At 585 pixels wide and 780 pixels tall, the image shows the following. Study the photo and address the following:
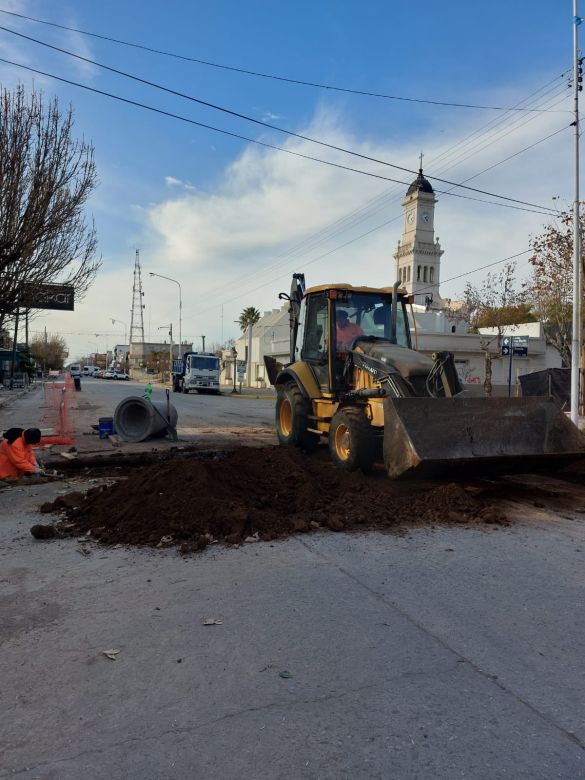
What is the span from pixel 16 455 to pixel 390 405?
5.68 metres

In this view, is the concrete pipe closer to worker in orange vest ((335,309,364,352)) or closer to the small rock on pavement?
worker in orange vest ((335,309,364,352))

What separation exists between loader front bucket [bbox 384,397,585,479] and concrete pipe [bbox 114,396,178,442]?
7.51m

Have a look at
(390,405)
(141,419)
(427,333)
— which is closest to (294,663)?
(390,405)

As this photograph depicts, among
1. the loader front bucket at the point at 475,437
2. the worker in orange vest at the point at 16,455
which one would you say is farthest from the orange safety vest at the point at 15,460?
the loader front bucket at the point at 475,437

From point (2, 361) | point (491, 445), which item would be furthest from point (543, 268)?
point (2, 361)

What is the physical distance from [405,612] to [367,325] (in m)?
6.23

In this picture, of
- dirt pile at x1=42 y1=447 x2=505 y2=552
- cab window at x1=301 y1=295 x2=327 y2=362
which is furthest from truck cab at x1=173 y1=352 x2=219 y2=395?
dirt pile at x1=42 y1=447 x2=505 y2=552

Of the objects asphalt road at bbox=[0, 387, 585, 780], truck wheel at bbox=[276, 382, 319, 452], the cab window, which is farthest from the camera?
truck wheel at bbox=[276, 382, 319, 452]

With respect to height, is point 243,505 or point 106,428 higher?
point 106,428

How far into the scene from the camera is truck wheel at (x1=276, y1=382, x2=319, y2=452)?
10.2 metres

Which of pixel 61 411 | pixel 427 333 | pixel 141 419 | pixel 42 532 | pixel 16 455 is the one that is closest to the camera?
pixel 42 532

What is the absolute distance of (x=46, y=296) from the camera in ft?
57.4

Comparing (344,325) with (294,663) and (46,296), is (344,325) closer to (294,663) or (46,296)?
(294,663)

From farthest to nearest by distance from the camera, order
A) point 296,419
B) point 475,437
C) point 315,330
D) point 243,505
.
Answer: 1. point 296,419
2. point 315,330
3. point 475,437
4. point 243,505
